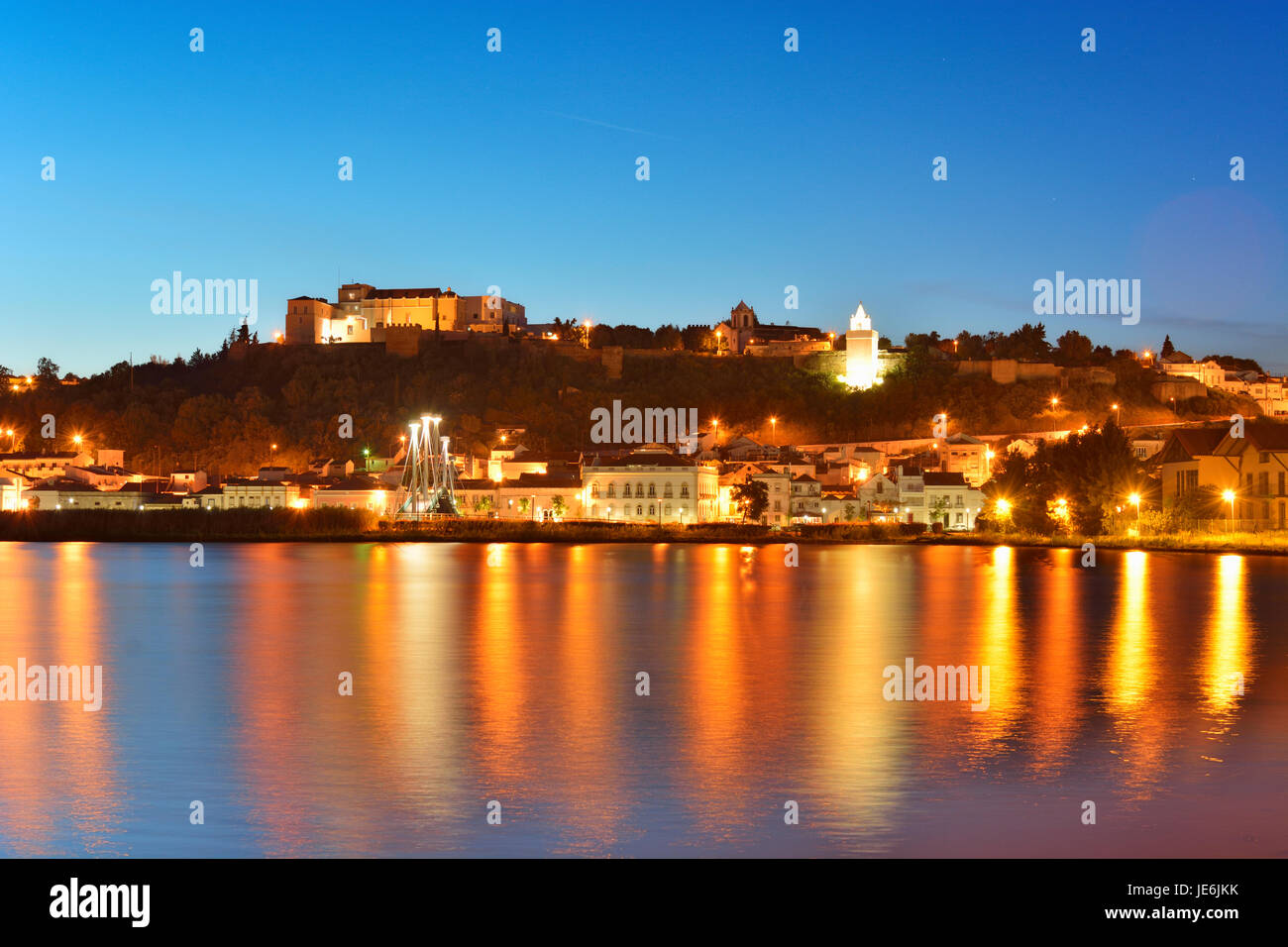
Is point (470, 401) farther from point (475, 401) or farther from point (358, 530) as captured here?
point (358, 530)

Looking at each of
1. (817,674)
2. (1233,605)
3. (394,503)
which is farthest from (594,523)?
(817,674)

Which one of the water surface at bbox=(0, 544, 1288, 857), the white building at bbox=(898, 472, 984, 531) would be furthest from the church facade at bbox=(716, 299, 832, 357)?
the water surface at bbox=(0, 544, 1288, 857)

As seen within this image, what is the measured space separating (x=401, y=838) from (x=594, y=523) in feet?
170

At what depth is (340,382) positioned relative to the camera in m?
91.4

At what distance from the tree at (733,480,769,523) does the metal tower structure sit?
47.5ft

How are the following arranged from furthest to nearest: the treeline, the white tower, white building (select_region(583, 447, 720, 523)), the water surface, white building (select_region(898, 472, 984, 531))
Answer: the white tower
the treeline
white building (select_region(583, 447, 720, 523))
white building (select_region(898, 472, 984, 531))
the water surface

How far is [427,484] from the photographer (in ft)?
213

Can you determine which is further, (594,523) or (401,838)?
(594,523)

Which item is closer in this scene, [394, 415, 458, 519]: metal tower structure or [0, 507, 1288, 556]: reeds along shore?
[0, 507, 1288, 556]: reeds along shore

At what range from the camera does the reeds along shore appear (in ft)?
181

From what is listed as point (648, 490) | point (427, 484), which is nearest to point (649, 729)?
point (648, 490)

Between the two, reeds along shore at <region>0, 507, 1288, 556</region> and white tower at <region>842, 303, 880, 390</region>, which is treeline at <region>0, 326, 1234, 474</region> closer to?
white tower at <region>842, 303, 880, 390</region>

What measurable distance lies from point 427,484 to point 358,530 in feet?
24.9
